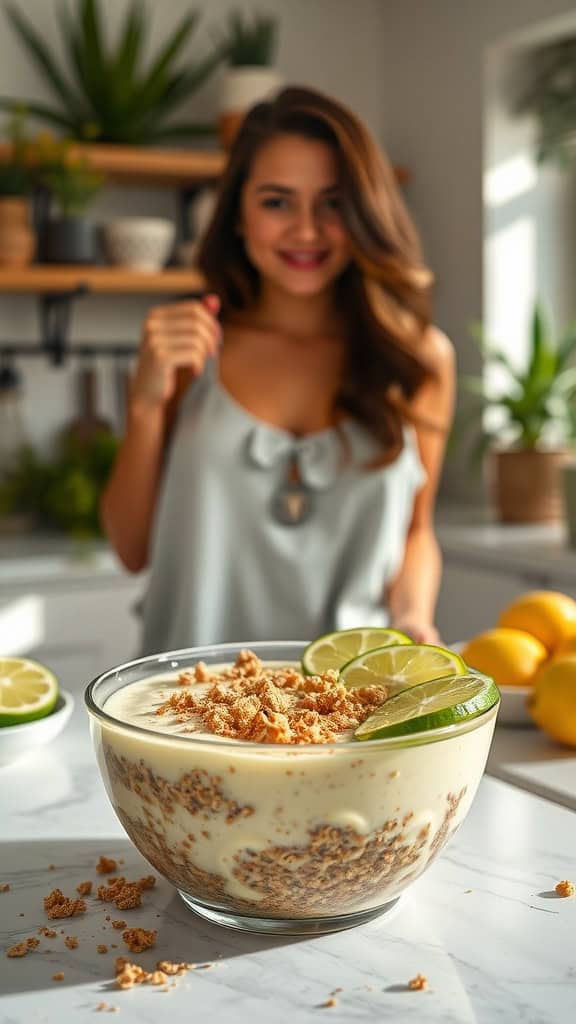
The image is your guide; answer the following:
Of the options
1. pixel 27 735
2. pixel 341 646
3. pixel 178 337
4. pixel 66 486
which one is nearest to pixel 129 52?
A: pixel 66 486

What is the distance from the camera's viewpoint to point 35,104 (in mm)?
3227

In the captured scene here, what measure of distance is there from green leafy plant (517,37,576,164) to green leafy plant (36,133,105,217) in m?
1.26

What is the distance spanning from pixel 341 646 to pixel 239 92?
266 centimetres

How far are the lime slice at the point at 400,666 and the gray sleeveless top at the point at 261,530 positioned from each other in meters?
0.97

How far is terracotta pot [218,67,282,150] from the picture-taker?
3.22 m

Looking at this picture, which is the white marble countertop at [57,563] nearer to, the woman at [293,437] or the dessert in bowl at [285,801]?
the woman at [293,437]

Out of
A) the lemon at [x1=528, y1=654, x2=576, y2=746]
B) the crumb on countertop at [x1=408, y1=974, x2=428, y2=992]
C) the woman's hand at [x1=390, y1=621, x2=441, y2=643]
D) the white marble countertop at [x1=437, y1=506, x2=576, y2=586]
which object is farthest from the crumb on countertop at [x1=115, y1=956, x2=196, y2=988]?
the white marble countertop at [x1=437, y1=506, x2=576, y2=586]

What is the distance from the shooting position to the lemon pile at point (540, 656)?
1055 millimetres

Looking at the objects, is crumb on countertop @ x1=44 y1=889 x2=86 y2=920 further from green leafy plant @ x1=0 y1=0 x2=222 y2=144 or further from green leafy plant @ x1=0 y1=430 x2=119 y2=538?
green leafy plant @ x1=0 y1=0 x2=222 y2=144

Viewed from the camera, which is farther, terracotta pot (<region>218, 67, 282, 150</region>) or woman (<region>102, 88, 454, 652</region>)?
terracotta pot (<region>218, 67, 282, 150</region>)

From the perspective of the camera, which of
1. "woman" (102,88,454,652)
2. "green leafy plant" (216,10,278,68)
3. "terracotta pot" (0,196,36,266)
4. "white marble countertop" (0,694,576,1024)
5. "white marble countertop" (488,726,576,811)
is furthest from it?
"green leafy plant" (216,10,278,68)

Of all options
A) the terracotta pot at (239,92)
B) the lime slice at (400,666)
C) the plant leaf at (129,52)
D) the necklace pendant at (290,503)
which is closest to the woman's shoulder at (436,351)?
the necklace pendant at (290,503)

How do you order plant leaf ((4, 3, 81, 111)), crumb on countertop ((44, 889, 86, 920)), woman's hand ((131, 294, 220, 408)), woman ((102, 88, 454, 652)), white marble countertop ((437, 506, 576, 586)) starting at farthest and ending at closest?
1. plant leaf ((4, 3, 81, 111))
2. white marble countertop ((437, 506, 576, 586))
3. woman ((102, 88, 454, 652))
4. woman's hand ((131, 294, 220, 408))
5. crumb on countertop ((44, 889, 86, 920))

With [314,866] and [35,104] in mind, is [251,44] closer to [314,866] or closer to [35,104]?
[35,104]
